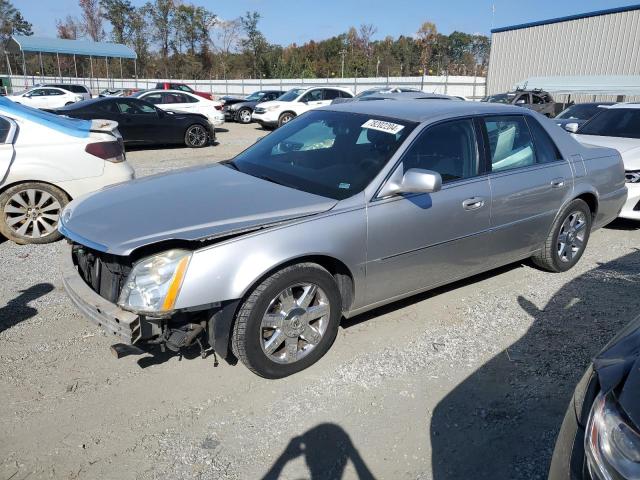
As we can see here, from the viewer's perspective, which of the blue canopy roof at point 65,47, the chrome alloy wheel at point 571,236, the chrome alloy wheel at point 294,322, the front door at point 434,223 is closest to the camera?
the chrome alloy wheel at point 294,322

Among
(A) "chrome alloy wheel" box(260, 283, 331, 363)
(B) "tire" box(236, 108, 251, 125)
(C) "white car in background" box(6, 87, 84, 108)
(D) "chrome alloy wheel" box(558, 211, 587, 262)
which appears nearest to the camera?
(A) "chrome alloy wheel" box(260, 283, 331, 363)

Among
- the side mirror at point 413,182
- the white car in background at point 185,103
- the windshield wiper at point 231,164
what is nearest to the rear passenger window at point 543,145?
the side mirror at point 413,182

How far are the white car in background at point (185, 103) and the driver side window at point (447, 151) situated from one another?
50.0ft

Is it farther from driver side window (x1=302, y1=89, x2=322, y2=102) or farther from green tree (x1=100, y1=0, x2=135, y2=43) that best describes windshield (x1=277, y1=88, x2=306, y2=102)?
green tree (x1=100, y1=0, x2=135, y2=43)

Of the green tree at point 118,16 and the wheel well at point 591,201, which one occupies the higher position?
the green tree at point 118,16

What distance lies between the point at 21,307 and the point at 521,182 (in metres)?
4.26

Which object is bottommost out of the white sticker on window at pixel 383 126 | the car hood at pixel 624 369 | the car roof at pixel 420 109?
the car hood at pixel 624 369

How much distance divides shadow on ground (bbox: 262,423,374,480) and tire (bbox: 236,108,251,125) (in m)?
21.9

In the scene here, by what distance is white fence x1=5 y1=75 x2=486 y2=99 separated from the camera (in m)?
31.7

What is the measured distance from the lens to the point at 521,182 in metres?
4.26

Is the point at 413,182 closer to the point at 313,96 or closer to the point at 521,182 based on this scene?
the point at 521,182

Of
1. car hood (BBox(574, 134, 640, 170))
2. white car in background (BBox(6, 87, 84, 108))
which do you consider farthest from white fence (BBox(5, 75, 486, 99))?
car hood (BBox(574, 134, 640, 170))

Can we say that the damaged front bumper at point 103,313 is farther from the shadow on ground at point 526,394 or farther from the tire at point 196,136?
the tire at point 196,136

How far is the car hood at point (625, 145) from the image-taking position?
6.22 meters
